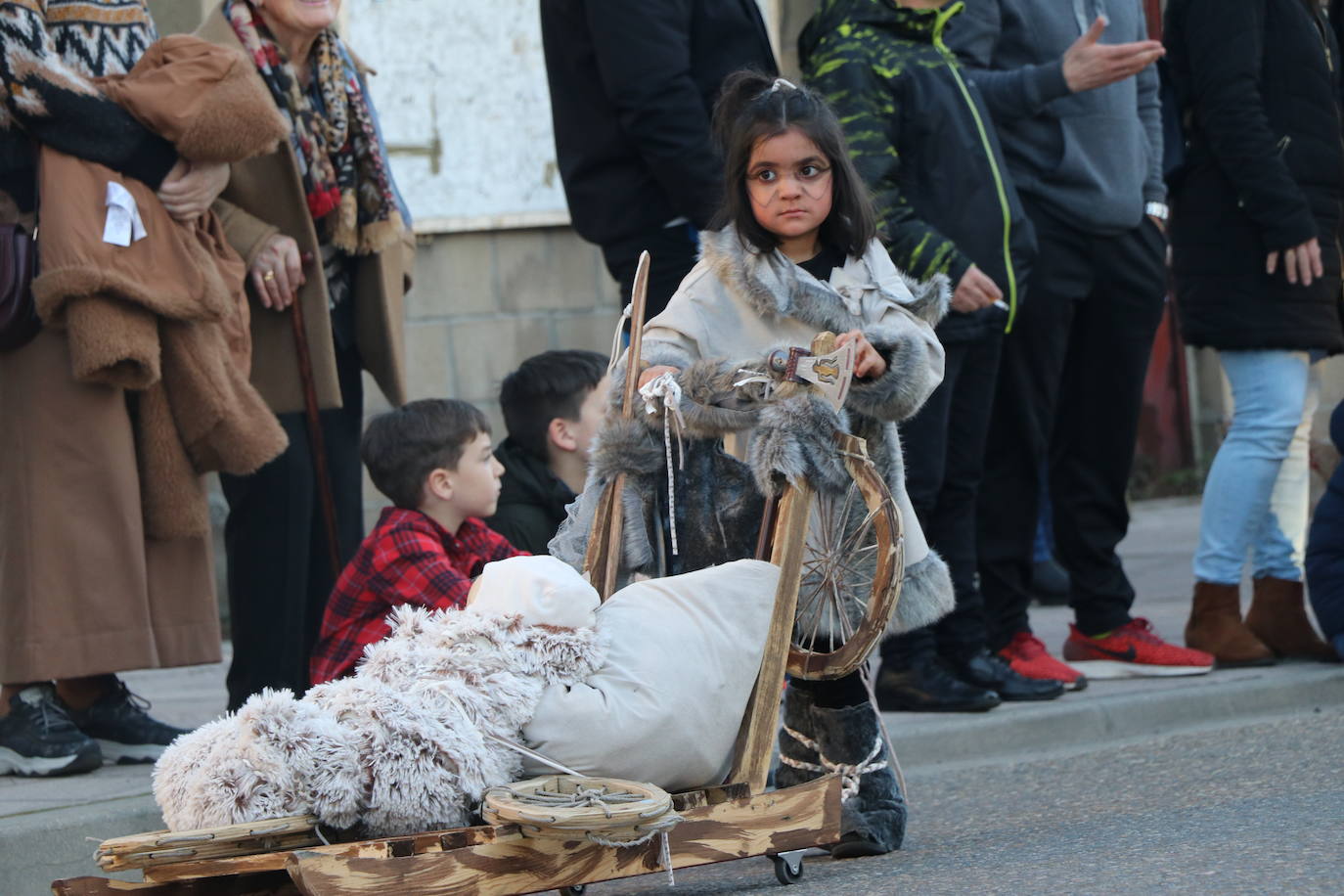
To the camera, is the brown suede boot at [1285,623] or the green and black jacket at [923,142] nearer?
the green and black jacket at [923,142]

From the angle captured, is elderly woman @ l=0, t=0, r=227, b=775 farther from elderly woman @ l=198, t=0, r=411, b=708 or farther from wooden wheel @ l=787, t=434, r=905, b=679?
wooden wheel @ l=787, t=434, r=905, b=679

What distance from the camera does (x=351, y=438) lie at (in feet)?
18.9

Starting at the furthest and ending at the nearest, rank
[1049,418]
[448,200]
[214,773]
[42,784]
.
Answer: [448,200]
[1049,418]
[42,784]
[214,773]

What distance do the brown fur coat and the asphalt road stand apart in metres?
1.57

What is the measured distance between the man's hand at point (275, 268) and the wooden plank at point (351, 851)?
2.22m

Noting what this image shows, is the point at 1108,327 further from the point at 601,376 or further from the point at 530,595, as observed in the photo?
the point at 530,595

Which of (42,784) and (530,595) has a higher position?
(530,595)

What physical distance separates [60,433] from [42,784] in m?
0.82

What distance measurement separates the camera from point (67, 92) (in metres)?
4.86

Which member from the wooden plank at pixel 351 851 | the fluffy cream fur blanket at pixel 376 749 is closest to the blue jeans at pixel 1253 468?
the fluffy cream fur blanket at pixel 376 749

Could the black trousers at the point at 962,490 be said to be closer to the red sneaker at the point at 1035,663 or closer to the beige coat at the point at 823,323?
the red sneaker at the point at 1035,663

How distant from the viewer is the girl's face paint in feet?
14.5

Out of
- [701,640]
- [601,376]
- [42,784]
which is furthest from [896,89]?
[42,784]

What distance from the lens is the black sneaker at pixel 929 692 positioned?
5.79 m
